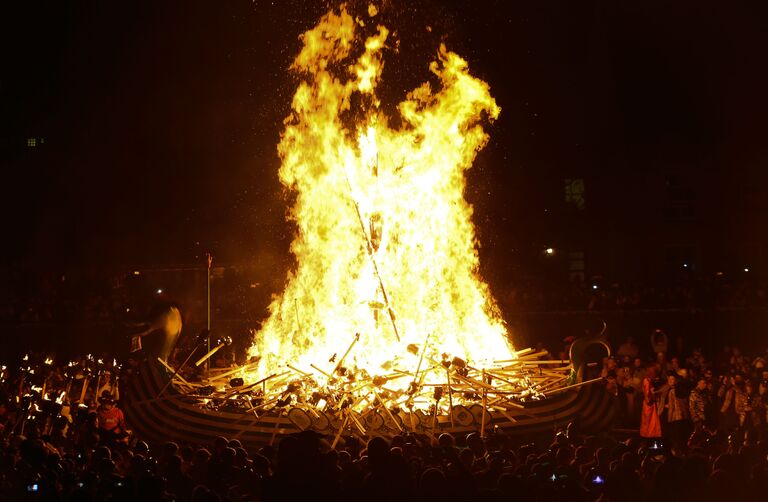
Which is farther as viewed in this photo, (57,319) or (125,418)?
(57,319)

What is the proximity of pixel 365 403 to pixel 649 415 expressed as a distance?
4.73m

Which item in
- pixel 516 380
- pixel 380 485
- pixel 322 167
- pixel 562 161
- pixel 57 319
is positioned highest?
pixel 562 161

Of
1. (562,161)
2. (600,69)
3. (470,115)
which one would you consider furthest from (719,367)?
(600,69)

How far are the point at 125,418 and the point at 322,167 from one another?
5.32 meters

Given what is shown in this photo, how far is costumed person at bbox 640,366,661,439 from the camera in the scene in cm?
1302

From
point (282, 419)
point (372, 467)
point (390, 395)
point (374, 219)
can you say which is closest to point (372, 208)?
point (374, 219)

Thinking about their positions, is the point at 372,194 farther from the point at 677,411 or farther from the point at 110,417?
the point at 677,411

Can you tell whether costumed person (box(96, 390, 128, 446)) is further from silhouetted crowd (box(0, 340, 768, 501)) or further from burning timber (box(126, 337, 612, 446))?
burning timber (box(126, 337, 612, 446))

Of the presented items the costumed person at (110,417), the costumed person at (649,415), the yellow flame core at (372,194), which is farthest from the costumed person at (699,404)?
the costumed person at (110,417)

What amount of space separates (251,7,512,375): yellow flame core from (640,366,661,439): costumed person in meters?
2.30

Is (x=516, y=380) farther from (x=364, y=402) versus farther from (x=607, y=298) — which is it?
(x=607, y=298)

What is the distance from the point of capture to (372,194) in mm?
14203

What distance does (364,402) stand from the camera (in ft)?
37.7

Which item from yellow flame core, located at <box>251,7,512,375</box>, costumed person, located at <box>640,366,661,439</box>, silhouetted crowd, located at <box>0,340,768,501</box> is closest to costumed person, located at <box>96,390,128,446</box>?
silhouetted crowd, located at <box>0,340,768,501</box>
